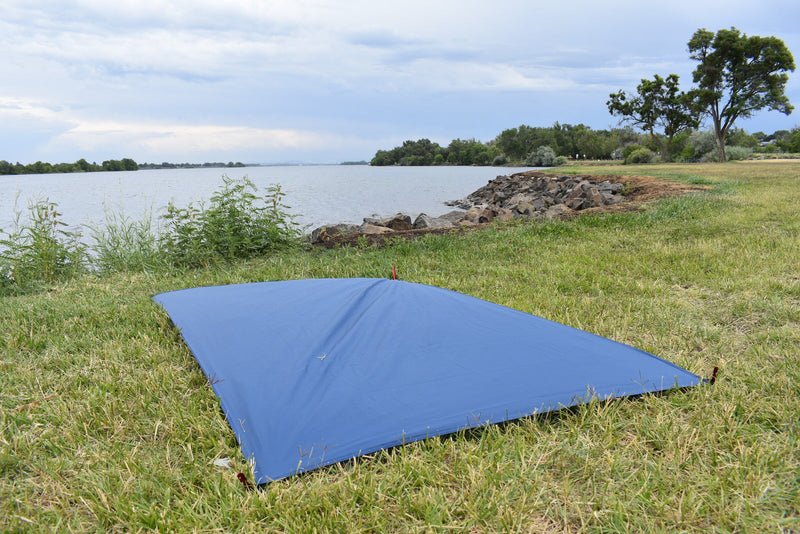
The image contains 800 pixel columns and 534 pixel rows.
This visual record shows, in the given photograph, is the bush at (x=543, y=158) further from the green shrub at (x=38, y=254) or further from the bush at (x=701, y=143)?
the green shrub at (x=38, y=254)

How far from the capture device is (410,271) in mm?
4980

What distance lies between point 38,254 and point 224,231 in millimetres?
2006

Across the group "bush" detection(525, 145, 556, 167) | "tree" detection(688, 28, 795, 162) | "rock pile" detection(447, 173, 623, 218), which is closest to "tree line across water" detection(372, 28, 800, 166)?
"tree" detection(688, 28, 795, 162)

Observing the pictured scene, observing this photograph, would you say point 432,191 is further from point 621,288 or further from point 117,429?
point 117,429

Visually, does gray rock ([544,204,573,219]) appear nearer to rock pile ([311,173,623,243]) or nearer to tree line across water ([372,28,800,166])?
rock pile ([311,173,623,243])

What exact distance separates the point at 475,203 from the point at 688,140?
31.1 metres

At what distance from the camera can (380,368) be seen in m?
2.21

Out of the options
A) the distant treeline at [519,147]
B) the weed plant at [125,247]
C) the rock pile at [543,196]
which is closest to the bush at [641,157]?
the rock pile at [543,196]

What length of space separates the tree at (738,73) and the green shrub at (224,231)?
1293 inches

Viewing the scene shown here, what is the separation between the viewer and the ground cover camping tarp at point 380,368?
1829mm

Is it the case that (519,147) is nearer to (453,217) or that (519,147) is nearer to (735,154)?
(735,154)

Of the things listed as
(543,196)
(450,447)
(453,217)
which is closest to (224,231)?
(450,447)

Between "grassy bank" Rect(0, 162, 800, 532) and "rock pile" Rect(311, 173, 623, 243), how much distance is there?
4.28 m

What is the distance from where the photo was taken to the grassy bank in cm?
152
